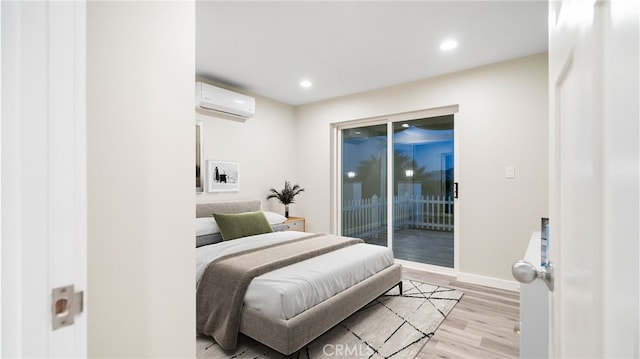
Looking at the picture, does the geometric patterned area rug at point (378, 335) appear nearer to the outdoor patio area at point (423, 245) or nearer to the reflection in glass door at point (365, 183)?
the outdoor patio area at point (423, 245)

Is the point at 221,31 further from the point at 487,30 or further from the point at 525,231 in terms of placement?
the point at 525,231

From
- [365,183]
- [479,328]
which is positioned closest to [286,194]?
[365,183]

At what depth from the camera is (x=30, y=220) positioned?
0.60 m

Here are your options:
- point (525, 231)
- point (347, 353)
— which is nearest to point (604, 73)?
point (347, 353)

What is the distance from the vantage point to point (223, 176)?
4246 millimetres

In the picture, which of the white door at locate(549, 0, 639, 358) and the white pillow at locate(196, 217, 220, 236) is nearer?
the white door at locate(549, 0, 639, 358)

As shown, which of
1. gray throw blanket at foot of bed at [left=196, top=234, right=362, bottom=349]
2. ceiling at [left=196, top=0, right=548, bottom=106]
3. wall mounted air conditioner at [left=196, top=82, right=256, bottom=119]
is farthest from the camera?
wall mounted air conditioner at [left=196, top=82, right=256, bottom=119]

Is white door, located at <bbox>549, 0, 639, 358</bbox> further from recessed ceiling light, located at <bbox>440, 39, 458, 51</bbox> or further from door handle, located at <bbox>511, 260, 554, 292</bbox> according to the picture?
recessed ceiling light, located at <bbox>440, 39, 458, 51</bbox>

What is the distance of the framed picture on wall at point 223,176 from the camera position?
410 centimetres

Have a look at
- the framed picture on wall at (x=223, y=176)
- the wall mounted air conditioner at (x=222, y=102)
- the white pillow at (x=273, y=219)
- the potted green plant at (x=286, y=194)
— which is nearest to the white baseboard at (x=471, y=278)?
the white pillow at (x=273, y=219)

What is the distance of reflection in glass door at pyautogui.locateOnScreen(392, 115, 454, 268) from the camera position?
401 cm

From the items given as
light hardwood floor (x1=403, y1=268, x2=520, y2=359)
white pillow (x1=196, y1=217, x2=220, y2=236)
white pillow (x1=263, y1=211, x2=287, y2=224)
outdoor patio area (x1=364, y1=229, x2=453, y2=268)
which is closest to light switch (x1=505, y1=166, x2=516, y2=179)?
outdoor patio area (x1=364, y1=229, x2=453, y2=268)

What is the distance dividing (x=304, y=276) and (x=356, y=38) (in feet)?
6.99

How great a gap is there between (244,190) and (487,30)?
3445 millimetres
